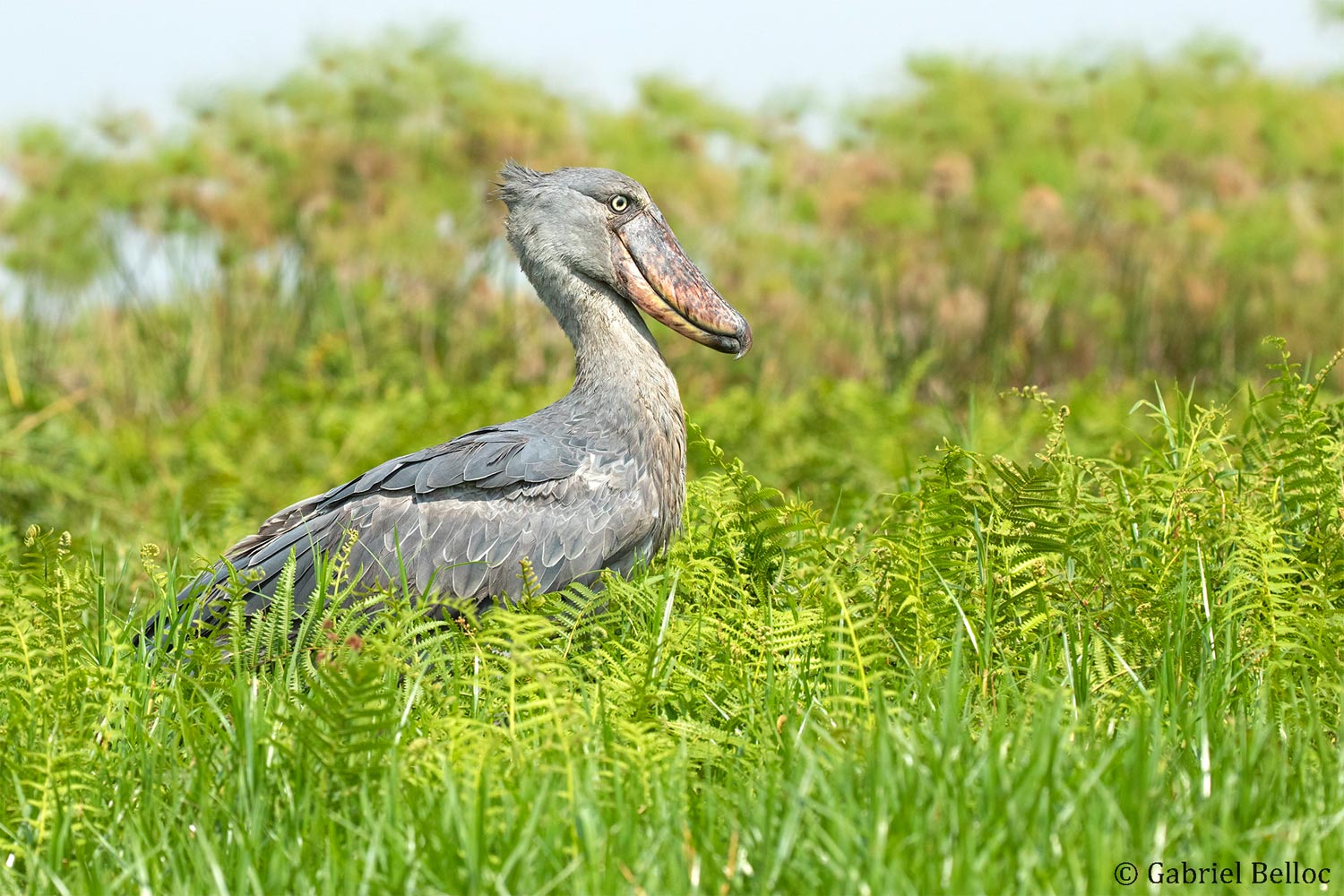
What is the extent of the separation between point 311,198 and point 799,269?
13.4 feet

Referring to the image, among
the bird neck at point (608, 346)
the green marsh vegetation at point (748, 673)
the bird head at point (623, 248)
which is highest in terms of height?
the bird head at point (623, 248)

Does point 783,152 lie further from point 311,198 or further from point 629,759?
point 629,759

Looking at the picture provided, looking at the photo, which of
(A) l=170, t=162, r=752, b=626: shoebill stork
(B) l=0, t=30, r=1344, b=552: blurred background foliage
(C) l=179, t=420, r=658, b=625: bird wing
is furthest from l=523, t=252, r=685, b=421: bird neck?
(B) l=0, t=30, r=1344, b=552: blurred background foliage

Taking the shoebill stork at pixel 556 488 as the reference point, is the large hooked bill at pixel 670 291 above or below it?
above

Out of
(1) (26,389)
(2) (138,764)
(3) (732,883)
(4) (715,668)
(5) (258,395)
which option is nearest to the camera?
(3) (732,883)

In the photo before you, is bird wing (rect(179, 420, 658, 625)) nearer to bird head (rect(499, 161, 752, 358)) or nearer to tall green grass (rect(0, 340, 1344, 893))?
tall green grass (rect(0, 340, 1344, 893))

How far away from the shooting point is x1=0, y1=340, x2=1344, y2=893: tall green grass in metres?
2.08

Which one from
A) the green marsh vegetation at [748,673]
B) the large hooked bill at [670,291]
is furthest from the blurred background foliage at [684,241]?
the large hooked bill at [670,291]

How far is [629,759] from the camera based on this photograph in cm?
241

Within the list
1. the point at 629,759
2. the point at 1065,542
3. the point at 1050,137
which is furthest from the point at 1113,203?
the point at 629,759

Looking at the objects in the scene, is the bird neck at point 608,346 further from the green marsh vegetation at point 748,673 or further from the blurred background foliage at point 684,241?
the blurred background foliage at point 684,241

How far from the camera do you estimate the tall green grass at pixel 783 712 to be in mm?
2080

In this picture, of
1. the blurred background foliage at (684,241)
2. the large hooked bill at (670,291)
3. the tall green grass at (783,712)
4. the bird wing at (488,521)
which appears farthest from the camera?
the blurred background foliage at (684,241)

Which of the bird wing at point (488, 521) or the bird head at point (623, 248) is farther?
the bird head at point (623, 248)
